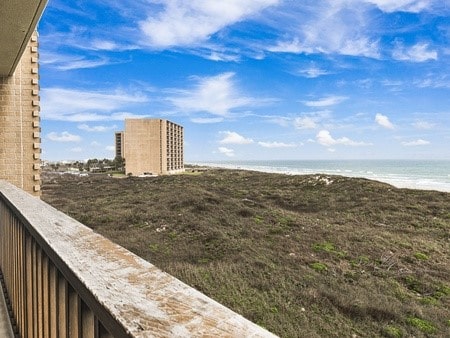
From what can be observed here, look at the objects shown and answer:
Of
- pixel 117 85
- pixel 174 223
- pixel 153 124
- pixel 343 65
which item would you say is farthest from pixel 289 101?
pixel 174 223

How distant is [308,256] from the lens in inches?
318

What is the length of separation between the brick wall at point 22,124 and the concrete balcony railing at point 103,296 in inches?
138

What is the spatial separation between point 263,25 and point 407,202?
73.4 feet

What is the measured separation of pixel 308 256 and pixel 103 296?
7987 millimetres

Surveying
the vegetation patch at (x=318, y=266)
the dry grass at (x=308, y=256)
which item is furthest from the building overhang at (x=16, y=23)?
the vegetation patch at (x=318, y=266)

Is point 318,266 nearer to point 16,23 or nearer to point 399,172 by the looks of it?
point 16,23

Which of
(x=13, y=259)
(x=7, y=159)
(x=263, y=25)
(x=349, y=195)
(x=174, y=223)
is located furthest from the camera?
(x=263, y=25)

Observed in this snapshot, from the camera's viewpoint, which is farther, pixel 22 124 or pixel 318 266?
pixel 318 266

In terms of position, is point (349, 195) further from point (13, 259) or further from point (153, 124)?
point (153, 124)

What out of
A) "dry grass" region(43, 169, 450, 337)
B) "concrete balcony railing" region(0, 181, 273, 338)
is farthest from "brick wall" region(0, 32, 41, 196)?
"concrete balcony railing" region(0, 181, 273, 338)

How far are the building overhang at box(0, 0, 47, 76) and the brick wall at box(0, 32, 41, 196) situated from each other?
2.83ft

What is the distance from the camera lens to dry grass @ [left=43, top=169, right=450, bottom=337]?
203 inches

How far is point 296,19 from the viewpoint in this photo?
25625mm

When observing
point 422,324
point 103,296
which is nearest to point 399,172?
point 422,324
